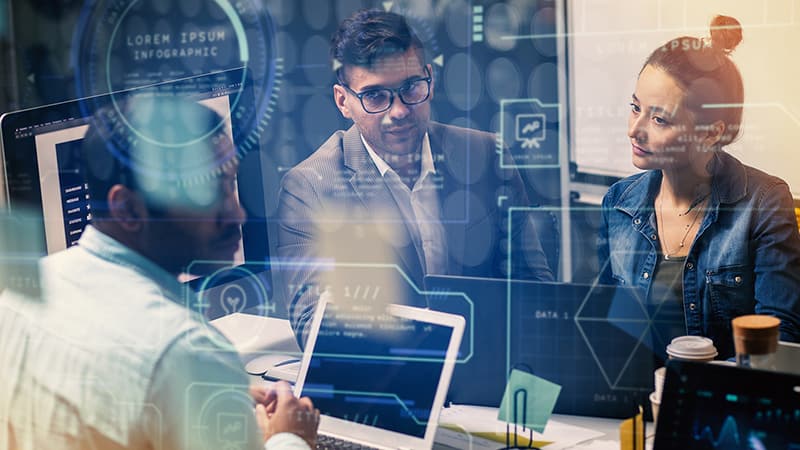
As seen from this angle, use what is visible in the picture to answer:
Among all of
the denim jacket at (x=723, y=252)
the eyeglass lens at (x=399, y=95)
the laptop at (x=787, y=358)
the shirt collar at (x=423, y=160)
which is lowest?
the laptop at (x=787, y=358)

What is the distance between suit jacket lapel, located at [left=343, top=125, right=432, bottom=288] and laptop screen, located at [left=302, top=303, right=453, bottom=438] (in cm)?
13

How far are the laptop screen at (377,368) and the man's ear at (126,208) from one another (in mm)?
351

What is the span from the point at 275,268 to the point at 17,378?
19.1 inches

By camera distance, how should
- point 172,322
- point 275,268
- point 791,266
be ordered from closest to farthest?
point 172,322 < point 791,266 < point 275,268

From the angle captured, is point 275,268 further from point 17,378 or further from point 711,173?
point 711,173

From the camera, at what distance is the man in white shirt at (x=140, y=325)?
1237 millimetres

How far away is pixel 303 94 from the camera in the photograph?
1477mm

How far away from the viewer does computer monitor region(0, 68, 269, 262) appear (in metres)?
1.44

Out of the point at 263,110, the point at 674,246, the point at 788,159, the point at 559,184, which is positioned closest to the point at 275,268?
the point at 263,110

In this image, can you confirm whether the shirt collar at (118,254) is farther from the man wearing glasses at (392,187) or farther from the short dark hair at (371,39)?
the short dark hair at (371,39)

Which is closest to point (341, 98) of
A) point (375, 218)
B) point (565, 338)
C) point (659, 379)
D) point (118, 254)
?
point (375, 218)

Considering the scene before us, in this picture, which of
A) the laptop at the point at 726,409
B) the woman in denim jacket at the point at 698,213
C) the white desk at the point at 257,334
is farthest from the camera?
the white desk at the point at 257,334

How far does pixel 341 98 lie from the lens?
1.47m

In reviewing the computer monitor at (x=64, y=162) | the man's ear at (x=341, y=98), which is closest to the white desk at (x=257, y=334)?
the computer monitor at (x=64, y=162)
